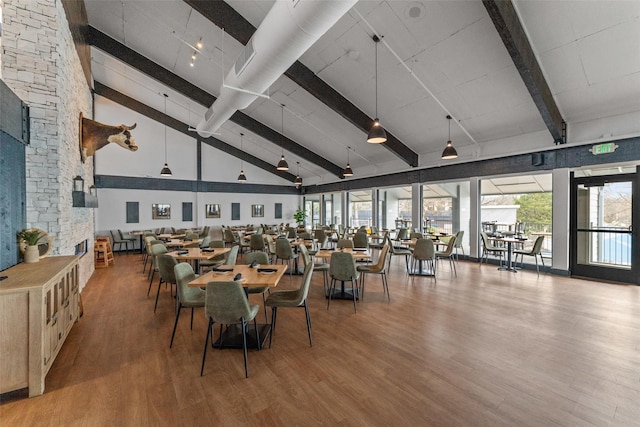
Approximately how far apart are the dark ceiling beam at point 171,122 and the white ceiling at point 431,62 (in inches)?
42.3

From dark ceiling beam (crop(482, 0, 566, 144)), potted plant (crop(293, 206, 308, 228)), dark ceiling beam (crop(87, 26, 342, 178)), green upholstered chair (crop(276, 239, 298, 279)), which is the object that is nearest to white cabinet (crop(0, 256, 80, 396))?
green upholstered chair (crop(276, 239, 298, 279))

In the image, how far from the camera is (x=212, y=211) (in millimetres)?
13195

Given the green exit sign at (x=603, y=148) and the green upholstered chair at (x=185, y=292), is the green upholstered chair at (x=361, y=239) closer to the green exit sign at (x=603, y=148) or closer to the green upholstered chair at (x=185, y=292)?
the green upholstered chair at (x=185, y=292)

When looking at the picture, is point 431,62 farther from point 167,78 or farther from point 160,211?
point 160,211

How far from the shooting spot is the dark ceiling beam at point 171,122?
10281mm

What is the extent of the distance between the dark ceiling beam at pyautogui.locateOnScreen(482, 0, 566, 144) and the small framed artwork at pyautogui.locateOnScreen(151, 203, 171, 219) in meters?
12.2

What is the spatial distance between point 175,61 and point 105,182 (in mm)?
5852

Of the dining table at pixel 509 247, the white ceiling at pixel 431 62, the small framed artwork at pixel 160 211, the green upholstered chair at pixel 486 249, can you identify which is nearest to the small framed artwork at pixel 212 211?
the small framed artwork at pixel 160 211

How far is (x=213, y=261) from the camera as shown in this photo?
215 inches

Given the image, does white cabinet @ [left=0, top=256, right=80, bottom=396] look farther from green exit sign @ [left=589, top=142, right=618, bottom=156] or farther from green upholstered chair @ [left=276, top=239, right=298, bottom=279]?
green exit sign @ [left=589, top=142, right=618, bottom=156]

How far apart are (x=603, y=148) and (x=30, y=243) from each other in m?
9.55

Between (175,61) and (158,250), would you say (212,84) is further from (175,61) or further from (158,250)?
(158,250)

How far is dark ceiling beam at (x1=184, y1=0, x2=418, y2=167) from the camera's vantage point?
17.2 ft

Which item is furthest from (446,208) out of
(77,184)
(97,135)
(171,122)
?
(171,122)
